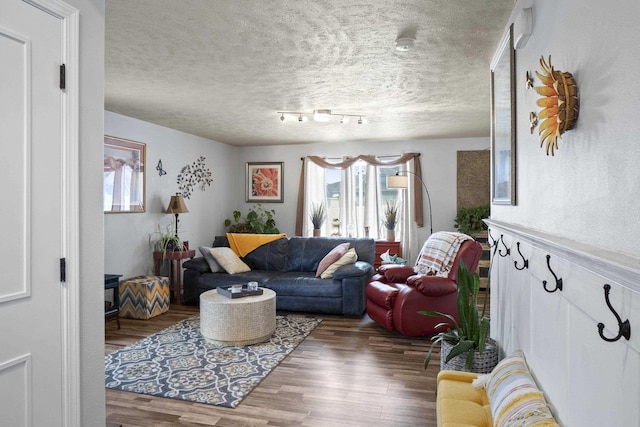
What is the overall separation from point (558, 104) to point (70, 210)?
1809 millimetres

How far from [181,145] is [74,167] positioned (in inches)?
195

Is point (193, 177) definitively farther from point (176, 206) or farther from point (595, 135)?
point (595, 135)

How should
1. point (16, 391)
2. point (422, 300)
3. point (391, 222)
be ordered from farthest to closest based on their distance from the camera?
point (391, 222) → point (422, 300) → point (16, 391)

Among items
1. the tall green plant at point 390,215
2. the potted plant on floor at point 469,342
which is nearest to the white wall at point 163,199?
the tall green plant at point 390,215

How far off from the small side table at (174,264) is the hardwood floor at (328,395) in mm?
1506

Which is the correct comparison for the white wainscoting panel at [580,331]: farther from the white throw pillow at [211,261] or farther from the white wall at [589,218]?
the white throw pillow at [211,261]

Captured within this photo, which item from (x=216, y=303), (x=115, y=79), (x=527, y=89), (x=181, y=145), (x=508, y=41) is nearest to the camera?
(x=527, y=89)

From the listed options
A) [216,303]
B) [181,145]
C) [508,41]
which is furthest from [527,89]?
[181,145]

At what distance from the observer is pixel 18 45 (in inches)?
60.5

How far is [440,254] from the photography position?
459 centimetres

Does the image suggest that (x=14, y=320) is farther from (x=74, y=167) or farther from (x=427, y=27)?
(x=427, y=27)

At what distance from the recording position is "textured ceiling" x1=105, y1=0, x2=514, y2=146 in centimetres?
246

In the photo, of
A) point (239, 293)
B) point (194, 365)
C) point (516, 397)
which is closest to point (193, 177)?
point (239, 293)

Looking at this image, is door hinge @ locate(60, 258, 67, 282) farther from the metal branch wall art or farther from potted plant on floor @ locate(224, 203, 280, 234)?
potted plant on floor @ locate(224, 203, 280, 234)
